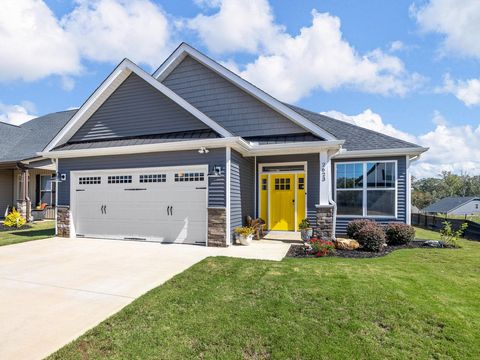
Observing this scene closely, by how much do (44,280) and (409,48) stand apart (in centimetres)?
1324

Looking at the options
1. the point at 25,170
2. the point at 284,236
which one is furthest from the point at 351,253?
the point at 25,170

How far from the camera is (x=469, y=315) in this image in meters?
3.69

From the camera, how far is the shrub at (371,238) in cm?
743

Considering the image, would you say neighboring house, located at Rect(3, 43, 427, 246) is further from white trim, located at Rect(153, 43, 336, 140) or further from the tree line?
the tree line

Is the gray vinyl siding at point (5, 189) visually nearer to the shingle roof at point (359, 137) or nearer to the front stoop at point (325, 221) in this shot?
the shingle roof at point (359, 137)

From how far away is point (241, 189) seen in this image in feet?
29.8

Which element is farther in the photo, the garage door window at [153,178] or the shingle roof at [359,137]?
the shingle roof at [359,137]

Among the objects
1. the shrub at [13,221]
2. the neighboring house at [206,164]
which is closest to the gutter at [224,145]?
the neighboring house at [206,164]

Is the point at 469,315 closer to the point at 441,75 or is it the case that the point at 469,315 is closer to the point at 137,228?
the point at 137,228

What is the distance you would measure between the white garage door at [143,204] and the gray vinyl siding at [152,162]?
0.19 m

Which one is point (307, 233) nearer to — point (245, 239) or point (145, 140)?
point (245, 239)

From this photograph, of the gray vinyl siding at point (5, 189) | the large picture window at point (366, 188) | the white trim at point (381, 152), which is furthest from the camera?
the gray vinyl siding at point (5, 189)

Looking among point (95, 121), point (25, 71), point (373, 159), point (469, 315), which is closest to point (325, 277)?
point (469, 315)

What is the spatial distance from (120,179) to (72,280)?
481 cm
